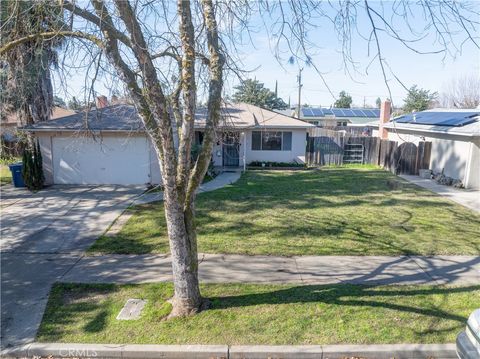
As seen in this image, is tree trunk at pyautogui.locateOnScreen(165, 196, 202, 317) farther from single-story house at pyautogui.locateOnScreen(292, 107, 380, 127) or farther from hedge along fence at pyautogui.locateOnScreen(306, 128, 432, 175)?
single-story house at pyautogui.locateOnScreen(292, 107, 380, 127)

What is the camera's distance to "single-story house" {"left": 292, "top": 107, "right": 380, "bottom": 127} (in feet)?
140

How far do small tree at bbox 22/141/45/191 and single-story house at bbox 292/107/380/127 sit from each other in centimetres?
3304

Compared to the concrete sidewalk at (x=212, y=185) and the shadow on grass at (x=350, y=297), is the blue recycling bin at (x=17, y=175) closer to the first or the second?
the concrete sidewalk at (x=212, y=185)

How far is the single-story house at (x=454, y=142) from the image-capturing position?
13469 mm

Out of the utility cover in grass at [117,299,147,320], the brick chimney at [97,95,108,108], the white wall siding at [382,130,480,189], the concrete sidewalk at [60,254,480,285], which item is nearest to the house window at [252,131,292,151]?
the white wall siding at [382,130,480,189]

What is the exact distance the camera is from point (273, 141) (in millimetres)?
19766

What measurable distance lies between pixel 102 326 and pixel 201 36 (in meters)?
3.97

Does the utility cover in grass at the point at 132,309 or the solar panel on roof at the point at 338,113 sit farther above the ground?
the solar panel on roof at the point at 338,113

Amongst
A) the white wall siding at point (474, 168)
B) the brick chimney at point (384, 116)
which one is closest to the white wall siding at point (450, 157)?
the white wall siding at point (474, 168)

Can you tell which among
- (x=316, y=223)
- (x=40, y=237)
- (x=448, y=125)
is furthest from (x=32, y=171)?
(x=448, y=125)

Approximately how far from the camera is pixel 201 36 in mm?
4457

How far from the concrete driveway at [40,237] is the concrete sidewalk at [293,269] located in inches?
22.4

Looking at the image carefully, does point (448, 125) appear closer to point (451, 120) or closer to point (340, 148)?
point (451, 120)

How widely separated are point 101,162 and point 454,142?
1493 centimetres
